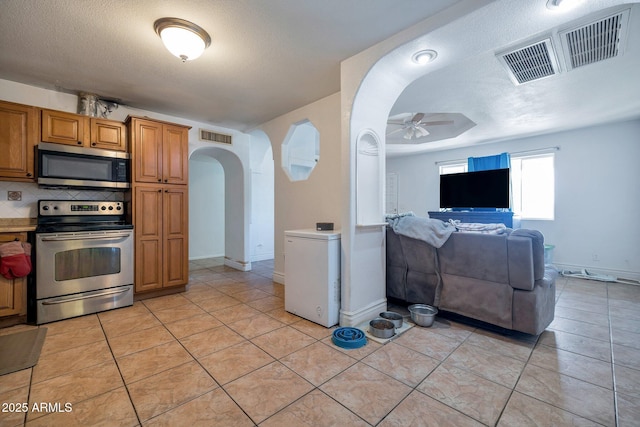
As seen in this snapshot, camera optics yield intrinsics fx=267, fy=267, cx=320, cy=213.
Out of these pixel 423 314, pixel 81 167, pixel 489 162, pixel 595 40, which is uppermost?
pixel 595 40

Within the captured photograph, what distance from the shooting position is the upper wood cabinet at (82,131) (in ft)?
9.52

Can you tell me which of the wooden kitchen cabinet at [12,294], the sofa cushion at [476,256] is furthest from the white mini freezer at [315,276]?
the wooden kitchen cabinet at [12,294]

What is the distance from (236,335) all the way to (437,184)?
5897mm

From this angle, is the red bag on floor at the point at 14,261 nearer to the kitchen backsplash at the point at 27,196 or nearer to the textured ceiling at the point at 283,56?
the kitchen backsplash at the point at 27,196

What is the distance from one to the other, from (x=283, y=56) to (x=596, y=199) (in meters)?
5.72

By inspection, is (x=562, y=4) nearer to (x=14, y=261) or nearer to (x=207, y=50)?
(x=207, y=50)

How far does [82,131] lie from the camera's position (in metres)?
3.07

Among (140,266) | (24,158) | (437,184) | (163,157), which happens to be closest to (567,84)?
(437,184)

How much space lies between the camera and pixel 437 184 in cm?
662

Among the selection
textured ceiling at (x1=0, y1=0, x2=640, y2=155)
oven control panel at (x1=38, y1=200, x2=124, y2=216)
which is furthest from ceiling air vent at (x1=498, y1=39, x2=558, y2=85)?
oven control panel at (x1=38, y1=200, x2=124, y2=216)

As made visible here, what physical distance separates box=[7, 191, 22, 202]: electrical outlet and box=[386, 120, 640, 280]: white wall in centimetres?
792

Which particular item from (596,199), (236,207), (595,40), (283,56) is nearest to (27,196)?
(236,207)

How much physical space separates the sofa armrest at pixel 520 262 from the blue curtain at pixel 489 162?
404 cm

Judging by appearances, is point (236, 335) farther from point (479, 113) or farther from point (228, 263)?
point (479, 113)
